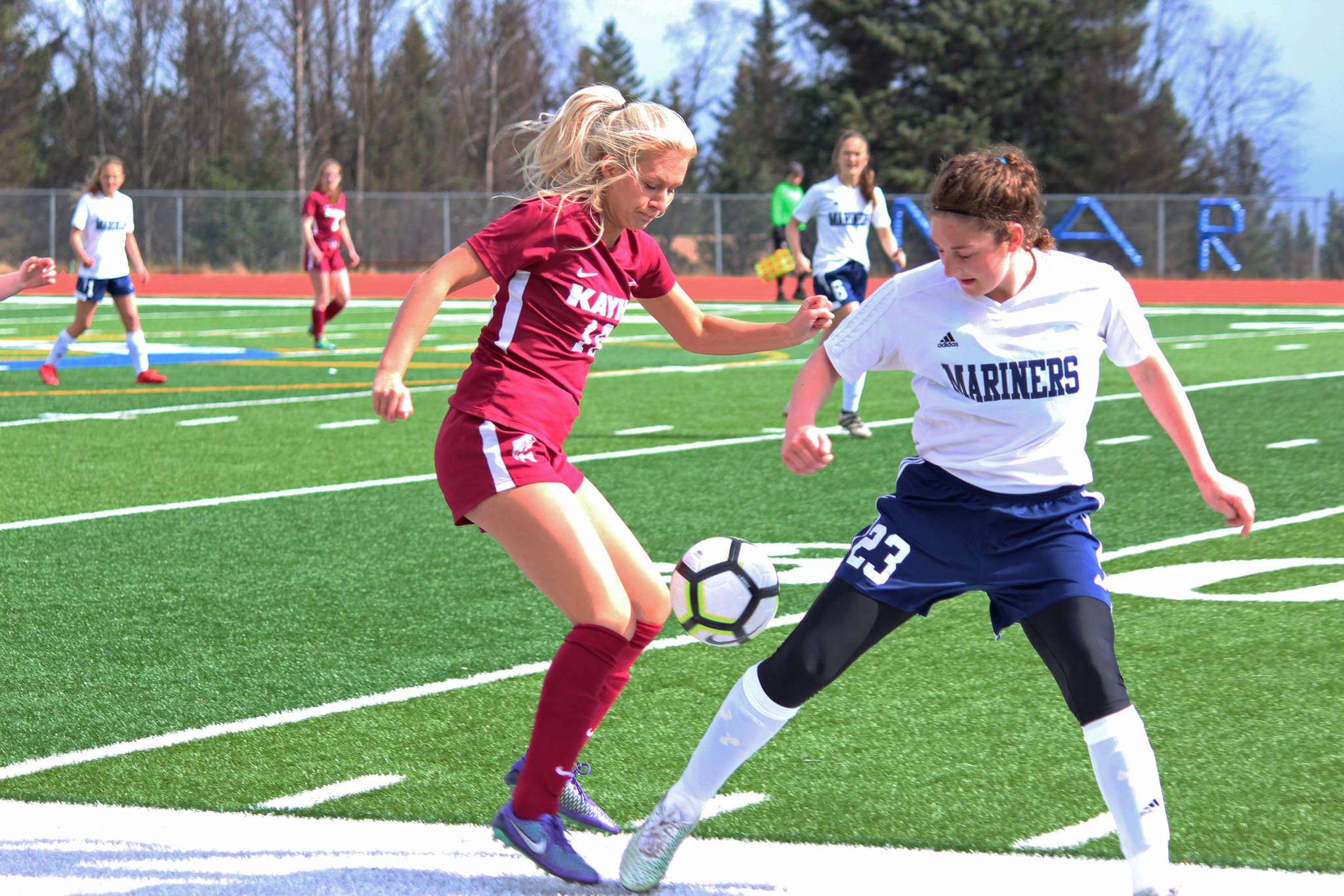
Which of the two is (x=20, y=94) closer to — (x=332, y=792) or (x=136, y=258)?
(x=136, y=258)

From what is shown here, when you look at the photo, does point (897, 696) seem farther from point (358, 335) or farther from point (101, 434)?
point (358, 335)

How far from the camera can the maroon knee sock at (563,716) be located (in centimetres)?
385

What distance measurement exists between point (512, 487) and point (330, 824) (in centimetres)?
104

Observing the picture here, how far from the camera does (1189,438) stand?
12.3ft

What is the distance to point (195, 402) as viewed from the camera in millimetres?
14500

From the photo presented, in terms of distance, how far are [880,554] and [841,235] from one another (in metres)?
9.29

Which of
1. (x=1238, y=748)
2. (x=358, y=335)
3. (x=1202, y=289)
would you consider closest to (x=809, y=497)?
(x=1238, y=748)

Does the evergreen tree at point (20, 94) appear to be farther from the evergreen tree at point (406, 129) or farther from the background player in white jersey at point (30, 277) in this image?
the background player in white jersey at point (30, 277)

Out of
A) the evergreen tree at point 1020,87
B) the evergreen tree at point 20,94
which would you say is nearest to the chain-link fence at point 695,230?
the evergreen tree at point 1020,87

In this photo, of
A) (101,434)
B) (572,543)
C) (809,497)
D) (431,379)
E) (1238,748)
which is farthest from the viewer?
(431,379)

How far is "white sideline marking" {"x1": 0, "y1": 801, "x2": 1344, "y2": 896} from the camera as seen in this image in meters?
3.73

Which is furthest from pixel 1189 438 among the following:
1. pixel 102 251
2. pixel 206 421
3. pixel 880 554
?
pixel 102 251

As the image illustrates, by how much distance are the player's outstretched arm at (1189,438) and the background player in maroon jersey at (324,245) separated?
16.8 m

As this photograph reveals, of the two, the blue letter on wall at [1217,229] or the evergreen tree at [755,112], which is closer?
the blue letter on wall at [1217,229]
